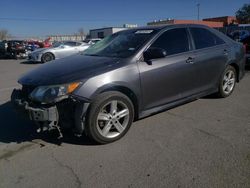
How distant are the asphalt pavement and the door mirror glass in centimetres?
111

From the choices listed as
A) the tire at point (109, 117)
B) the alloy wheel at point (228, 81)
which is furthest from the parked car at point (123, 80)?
the alloy wheel at point (228, 81)

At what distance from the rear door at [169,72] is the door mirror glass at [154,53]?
→ 10cm

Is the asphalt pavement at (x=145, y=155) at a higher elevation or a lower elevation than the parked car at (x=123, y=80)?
lower

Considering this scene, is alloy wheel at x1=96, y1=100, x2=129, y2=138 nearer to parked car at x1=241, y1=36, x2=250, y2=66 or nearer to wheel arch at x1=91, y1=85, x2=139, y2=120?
wheel arch at x1=91, y1=85, x2=139, y2=120

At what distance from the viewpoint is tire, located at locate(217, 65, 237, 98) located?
578 centimetres

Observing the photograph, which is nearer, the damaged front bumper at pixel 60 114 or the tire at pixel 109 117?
the damaged front bumper at pixel 60 114

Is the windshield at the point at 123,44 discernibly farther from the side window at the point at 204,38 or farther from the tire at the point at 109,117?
the side window at the point at 204,38

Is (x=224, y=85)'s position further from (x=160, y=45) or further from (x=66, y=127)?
(x=66, y=127)

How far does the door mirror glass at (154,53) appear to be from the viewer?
4.22m

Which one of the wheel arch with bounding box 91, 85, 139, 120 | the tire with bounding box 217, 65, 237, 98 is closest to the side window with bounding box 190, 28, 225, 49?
the tire with bounding box 217, 65, 237, 98

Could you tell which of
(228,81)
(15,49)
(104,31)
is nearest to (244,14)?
(104,31)

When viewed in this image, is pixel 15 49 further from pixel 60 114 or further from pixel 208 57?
pixel 60 114

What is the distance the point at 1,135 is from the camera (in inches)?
175

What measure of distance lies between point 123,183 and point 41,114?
140cm
